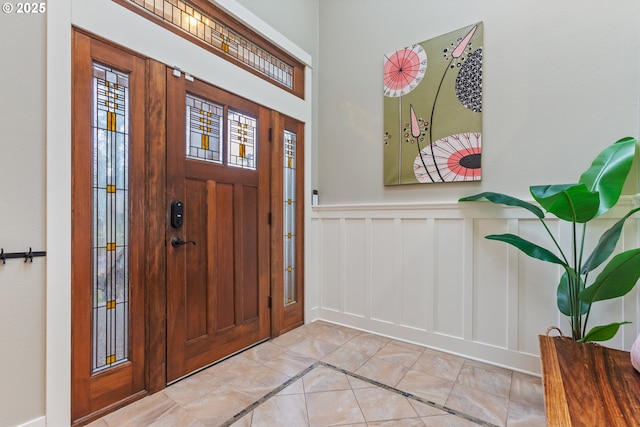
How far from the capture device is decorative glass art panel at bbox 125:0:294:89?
1840 mm

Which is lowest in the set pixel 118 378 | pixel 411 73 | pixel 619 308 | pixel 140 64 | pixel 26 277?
pixel 118 378

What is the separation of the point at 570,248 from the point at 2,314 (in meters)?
2.96

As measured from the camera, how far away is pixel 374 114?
8.74ft

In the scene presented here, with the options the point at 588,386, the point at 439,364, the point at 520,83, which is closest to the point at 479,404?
the point at 439,364

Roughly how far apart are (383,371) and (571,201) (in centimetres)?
145

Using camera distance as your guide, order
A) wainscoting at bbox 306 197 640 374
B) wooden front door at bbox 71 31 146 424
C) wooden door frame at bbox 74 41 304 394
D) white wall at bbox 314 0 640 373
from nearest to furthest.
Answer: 1. wooden front door at bbox 71 31 146 424
2. wooden door frame at bbox 74 41 304 394
3. white wall at bbox 314 0 640 373
4. wainscoting at bbox 306 197 640 374

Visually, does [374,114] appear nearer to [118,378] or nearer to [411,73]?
[411,73]

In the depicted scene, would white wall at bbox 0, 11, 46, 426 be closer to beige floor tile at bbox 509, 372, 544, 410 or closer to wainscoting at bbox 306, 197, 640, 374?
wainscoting at bbox 306, 197, 640, 374

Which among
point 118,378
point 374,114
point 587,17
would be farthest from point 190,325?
point 587,17

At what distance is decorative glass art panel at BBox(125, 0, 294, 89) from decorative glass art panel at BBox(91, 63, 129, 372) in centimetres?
54

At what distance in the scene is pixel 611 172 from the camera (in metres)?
1.52

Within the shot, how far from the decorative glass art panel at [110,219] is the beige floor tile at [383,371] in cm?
143

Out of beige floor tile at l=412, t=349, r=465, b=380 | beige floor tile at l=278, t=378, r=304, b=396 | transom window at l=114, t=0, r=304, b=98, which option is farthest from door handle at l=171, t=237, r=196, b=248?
beige floor tile at l=412, t=349, r=465, b=380

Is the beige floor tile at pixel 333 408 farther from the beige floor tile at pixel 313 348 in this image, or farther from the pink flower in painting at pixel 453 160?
the pink flower in painting at pixel 453 160
